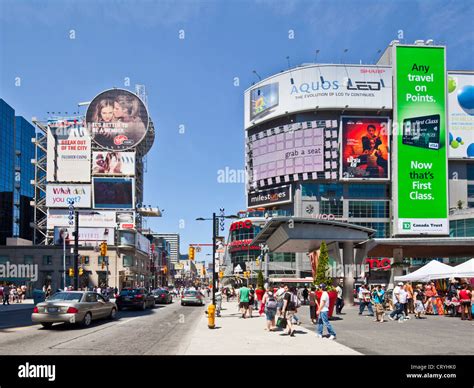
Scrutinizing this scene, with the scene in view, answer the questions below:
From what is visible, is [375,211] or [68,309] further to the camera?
[375,211]

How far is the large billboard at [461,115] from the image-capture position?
329 feet

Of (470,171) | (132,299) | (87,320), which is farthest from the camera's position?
(470,171)

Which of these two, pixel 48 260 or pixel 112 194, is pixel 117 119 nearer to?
pixel 112 194

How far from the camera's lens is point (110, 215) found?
88938 mm

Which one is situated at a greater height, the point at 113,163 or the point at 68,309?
the point at 113,163

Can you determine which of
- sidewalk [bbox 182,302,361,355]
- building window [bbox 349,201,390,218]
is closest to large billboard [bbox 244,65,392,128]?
building window [bbox 349,201,390,218]

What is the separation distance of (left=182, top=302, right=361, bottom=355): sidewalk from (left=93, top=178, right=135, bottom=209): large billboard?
74016 mm

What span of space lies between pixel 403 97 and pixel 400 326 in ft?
Result: 282

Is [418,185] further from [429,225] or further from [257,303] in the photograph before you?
[257,303]

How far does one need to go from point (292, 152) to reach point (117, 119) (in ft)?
114

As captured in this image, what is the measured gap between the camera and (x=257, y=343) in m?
15.0

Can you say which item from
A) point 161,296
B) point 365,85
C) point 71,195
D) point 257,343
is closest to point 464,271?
point 257,343

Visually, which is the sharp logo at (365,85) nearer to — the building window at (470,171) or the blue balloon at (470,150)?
the blue balloon at (470,150)
